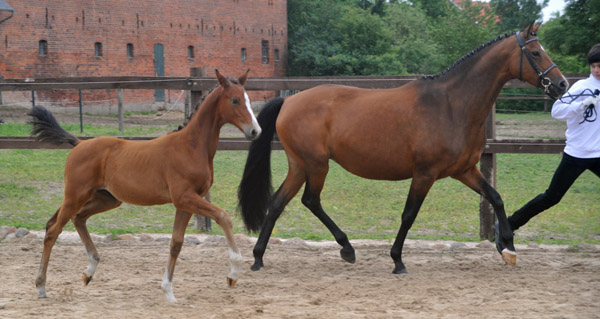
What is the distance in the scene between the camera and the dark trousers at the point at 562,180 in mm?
5785

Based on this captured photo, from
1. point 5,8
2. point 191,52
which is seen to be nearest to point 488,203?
point 5,8

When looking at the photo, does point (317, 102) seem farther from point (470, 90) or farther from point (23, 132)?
point (23, 132)

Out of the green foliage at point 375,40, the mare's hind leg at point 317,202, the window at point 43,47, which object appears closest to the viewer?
the mare's hind leg at point 317,202

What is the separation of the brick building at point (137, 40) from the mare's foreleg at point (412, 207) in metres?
22.3

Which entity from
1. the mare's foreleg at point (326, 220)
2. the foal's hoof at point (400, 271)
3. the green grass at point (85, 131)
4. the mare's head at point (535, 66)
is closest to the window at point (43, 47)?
the green grass at point (85, 131)

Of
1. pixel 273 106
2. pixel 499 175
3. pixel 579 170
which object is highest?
pixel 273 106

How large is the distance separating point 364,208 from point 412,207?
3500 millimetres

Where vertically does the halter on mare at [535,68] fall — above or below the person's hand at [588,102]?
above

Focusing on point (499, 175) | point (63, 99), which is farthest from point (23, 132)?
point (499, 175)

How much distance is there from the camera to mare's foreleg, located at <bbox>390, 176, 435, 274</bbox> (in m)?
5.99

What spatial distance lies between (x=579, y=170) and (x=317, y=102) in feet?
8.02

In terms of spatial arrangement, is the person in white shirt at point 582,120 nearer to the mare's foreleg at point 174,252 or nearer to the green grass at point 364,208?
the green grass at point 364,208

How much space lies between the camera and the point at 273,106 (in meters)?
6.88

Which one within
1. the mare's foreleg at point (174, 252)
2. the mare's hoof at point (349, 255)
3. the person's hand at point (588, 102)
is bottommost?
the mare's hoof at point (349, 255)
